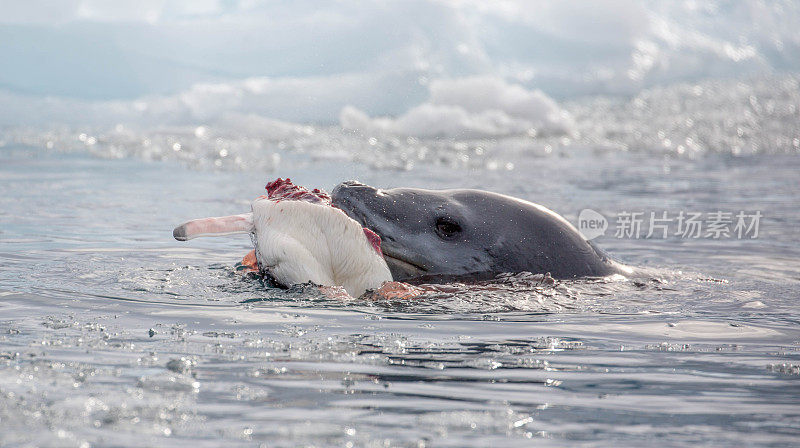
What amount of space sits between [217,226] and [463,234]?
1445mm

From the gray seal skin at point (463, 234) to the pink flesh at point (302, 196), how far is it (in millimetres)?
120

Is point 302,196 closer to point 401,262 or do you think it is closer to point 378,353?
point 401,262

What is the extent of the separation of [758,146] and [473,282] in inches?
536

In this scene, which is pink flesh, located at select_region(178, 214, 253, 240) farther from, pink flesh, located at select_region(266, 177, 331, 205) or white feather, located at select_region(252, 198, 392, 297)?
pink flesh, located at select_region(266, 177, 331, 205)

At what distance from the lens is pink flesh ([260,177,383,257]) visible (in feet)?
17.1

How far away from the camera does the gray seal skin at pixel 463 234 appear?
17.7 feet

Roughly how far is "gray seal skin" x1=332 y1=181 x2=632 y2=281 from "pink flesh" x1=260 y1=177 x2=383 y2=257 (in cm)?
12

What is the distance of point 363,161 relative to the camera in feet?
47.4

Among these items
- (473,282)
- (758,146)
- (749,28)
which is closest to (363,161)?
(758,146)
